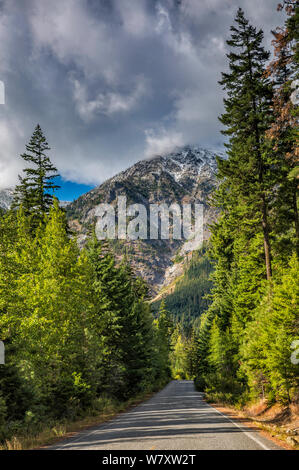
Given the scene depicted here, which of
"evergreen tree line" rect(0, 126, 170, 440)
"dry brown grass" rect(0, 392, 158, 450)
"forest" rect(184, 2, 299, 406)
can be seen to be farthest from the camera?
"forest" rect(184, 2, 299, 406)

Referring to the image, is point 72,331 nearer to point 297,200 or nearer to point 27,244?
point 27,244

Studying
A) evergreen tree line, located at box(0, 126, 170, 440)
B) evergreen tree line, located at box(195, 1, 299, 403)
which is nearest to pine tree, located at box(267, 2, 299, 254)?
evergreen tree line, located at box(195, 1, 299, 403)

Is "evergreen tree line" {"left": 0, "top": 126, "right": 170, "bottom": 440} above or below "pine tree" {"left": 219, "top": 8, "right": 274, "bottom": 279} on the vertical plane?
below

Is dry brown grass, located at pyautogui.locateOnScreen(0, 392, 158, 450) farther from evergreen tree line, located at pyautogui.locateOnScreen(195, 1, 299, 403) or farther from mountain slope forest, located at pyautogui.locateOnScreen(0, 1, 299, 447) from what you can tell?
evergreen tree line, located at pyautogui.locateOnScreen(195, 1, 299, 403)

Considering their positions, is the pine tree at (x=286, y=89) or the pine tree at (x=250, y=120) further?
the pine tree at (x=250, y=120)

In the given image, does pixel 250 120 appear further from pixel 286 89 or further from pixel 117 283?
pixel 117 283

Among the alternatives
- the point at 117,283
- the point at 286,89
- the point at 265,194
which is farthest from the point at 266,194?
the point at 117,283

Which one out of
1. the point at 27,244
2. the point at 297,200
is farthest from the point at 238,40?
the point at 27,244

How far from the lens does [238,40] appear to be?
20812 mm

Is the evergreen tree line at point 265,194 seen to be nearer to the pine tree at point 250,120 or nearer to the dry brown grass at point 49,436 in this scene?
the pine tree at point 250,120

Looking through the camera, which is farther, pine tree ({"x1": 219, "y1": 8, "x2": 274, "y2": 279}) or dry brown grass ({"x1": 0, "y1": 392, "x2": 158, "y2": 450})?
pine tree ({"x1": 219, "y1": 8, "x2": 274, "y2": 279})

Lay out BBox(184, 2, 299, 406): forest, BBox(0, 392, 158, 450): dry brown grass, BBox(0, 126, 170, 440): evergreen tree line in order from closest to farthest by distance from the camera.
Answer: BBox(0, 392, 158, 450): dry brown grass
BBox(0, 126, 170, 440): evergreen tree line
BBox(184, 2, 299, 406): forest

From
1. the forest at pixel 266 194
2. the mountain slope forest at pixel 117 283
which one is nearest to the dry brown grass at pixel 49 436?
the mountain slope forest at pixel 117 283
